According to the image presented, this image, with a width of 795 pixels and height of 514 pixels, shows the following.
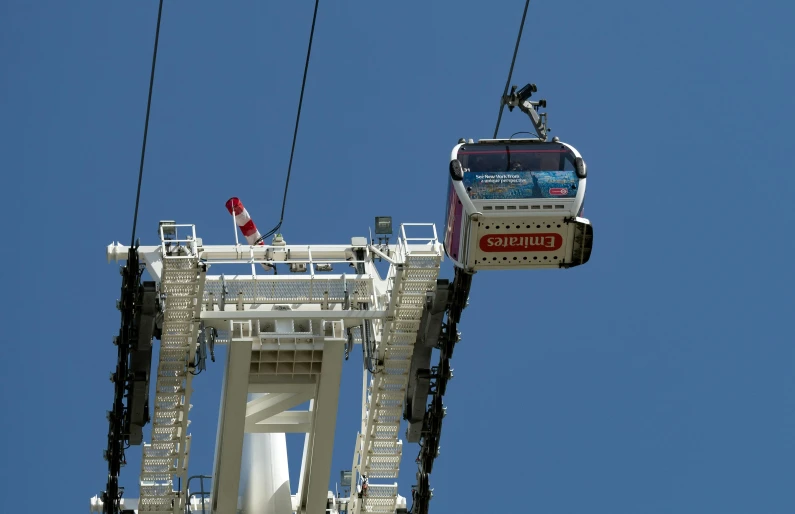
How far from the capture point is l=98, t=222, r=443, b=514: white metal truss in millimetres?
49625

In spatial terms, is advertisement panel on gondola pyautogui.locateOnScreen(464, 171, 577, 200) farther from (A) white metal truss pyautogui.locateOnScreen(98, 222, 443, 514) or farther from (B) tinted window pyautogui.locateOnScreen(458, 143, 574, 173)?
(A) white metal truss pyautogui.locateOnScreen(98, 222, 443, 514)

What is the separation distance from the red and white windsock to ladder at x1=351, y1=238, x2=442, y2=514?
3.07 metres

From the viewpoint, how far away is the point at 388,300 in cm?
5028

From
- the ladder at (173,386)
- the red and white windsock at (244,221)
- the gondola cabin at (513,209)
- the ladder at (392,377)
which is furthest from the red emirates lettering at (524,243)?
the red and white windsock at (244,221)

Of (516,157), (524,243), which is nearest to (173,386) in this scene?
(524,243)

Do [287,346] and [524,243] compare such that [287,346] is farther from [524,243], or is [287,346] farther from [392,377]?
[524,243]

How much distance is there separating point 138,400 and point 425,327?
18.8 feet

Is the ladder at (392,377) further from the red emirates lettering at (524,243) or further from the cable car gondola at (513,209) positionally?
the red emirates lettering at (524,243)

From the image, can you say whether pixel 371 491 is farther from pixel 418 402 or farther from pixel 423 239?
pixel 423 239

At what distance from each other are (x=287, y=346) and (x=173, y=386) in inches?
93.0

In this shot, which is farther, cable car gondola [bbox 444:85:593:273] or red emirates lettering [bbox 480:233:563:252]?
red emirates lettering [bbox 480:233:563:252]

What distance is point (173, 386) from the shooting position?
2021 inches

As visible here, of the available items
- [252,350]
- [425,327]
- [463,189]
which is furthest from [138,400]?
[463,189]

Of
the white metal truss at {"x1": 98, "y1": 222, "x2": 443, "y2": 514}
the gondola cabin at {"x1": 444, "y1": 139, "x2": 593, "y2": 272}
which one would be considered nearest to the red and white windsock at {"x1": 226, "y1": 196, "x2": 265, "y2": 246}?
the white metal truss at {"x1": 98, "y1": 222, "x2": 443, "y2": 514}
